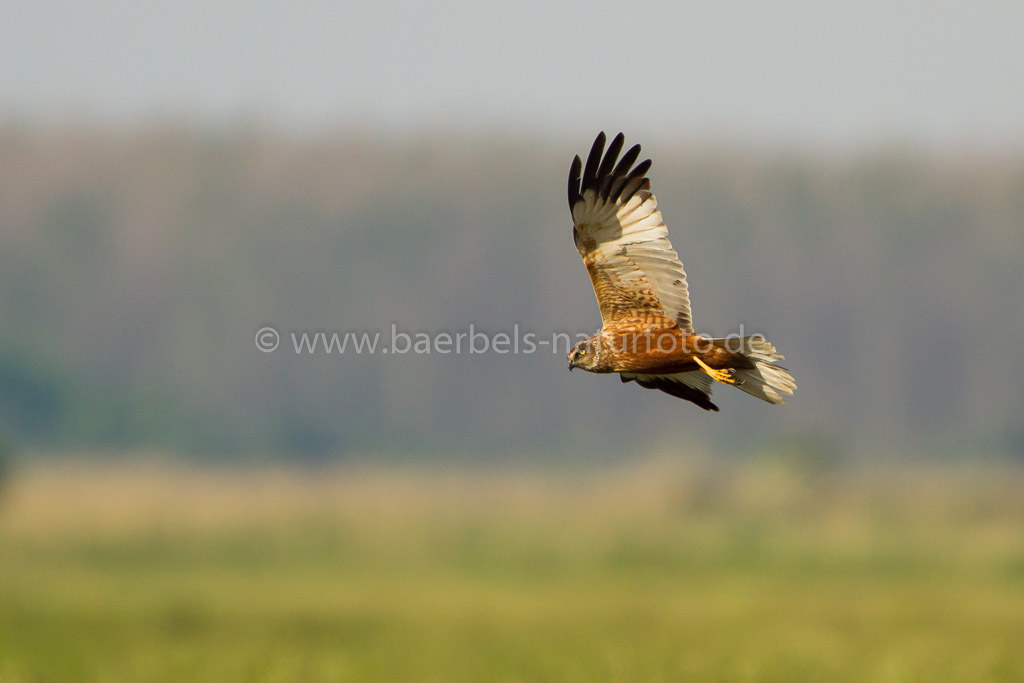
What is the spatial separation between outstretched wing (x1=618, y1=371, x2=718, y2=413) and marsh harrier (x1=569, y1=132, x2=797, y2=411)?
33mm

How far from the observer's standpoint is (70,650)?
19.8 meters

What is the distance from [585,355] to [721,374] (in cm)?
94

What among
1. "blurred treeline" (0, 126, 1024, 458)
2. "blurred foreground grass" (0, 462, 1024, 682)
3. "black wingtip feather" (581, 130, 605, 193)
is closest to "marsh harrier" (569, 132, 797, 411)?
"black wingtip feather" (581, 130, 605, 193)

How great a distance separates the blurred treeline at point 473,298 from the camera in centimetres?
7419

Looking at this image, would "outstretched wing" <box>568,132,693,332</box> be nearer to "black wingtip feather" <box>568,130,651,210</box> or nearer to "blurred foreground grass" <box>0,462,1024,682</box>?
"black wingtip feather" <box>568,130,651,210</box>

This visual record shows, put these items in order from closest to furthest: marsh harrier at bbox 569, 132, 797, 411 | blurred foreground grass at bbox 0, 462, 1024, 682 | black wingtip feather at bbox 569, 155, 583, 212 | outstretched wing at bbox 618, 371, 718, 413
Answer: marsh harrier at bbox 569, 132, 797, 411 → black wingtip feather at bbox 569, 155, 583, 212 → outstretched wing at bbox 618, 371, 718, 413 → blurred foreground grass at bbox 0, 462, 1024, 682

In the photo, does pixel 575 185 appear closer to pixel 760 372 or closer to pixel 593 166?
pixel 593 166

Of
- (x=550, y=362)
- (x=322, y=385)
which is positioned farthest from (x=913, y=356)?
(x=322, y=385)

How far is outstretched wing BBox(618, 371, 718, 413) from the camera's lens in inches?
370

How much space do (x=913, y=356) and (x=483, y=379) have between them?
2314 cm

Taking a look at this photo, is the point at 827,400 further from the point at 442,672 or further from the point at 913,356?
the point at 442,672

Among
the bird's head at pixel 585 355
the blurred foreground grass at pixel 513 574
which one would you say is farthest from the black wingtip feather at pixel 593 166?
the blurred foreground grass at pixel 513 574

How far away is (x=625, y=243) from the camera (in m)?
9.12

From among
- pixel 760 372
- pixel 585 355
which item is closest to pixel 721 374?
pixel 760 372
